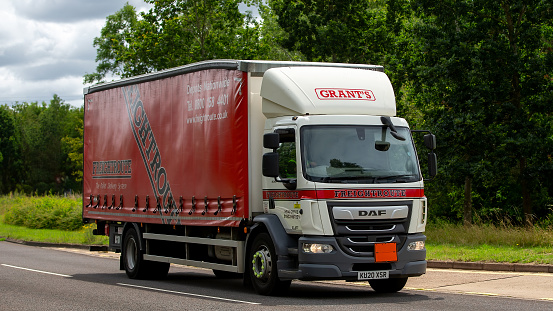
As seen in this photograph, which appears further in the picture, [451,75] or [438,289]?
[451,75]

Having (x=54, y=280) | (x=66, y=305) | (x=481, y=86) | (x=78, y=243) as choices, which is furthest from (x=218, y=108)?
(x=78, y=243)

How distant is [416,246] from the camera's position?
1281 centimetres

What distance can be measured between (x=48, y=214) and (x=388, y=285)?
98.5 ft

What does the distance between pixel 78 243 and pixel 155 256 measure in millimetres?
14304

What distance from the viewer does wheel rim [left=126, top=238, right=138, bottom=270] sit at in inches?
682

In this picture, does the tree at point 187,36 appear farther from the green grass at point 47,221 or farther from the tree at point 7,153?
the tree at point 7,153

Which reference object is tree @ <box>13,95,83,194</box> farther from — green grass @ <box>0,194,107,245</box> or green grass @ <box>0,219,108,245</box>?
green grass @ <box>0,219,108,245</box>

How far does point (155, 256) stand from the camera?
1652 cm

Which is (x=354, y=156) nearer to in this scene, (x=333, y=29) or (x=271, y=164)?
(x=271, y=164)

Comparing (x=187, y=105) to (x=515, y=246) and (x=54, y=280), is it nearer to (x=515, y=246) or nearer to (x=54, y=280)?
(x=54, y=280)

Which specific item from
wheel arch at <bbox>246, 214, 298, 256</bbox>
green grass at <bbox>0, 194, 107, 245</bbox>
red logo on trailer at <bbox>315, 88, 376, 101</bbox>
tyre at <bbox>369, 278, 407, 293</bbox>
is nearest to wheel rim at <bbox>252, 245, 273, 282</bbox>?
wheel arch at <bbox>246, 214, 298, 256</bbox>

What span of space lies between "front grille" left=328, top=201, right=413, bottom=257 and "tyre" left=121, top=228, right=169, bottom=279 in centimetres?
579

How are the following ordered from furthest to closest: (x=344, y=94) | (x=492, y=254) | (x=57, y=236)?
(x=57, y=236), (x=492, y=254), (x=344, y=94)

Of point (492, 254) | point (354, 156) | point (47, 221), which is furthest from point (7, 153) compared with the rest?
point (354, 156)
